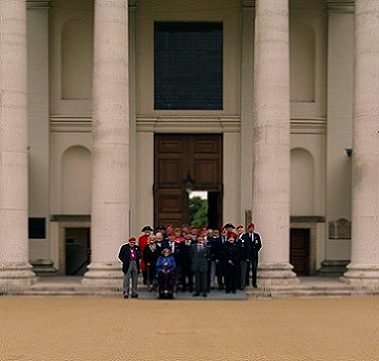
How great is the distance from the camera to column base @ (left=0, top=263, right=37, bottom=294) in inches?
1302

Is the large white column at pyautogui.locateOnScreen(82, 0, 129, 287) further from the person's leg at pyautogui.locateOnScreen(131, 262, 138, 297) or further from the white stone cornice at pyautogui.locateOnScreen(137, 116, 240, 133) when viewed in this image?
the white stone cornice at pyautogui.locateOnScreen(137, 116, 240, 133)

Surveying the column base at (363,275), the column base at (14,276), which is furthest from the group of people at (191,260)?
the column base at (14,276)

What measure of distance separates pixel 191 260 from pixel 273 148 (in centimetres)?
574

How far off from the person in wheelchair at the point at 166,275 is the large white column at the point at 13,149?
587cm

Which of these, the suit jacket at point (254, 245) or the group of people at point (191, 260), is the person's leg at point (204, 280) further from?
the suit jacket at point (254, 245)

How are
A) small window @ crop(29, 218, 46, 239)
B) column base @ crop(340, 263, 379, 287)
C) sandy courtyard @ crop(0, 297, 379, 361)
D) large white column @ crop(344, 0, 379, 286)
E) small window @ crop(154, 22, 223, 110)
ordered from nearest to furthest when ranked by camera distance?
sandy courtyard @ crop(0, 297, 379, 361) < column base @ crop(340, 263, 379, 287) < large white column @ crop(344, 0, 379, 286) < small window @ crop(29, 218, 46, 239) < small window @ crop(154, 22, 223, 110)

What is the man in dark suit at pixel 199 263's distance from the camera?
3191 cm

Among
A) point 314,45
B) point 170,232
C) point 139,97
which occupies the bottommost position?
point 170,232

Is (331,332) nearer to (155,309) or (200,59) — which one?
(155,309)

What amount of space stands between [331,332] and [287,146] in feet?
39.8

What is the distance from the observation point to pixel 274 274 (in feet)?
111

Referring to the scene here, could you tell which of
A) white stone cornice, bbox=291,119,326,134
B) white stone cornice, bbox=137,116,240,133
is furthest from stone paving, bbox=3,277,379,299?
white stone cornice, bbox=137,116,240,133

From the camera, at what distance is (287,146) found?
34.2 metres

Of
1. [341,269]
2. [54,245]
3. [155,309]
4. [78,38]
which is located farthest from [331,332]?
[78,38]
